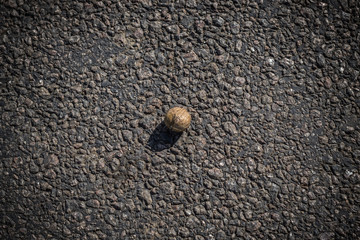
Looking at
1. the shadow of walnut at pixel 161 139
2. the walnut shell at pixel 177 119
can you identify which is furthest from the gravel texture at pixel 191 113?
the walnut shell at pixel 177 119

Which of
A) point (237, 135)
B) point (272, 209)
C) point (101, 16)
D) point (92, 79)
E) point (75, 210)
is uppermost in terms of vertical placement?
point (101, 16)

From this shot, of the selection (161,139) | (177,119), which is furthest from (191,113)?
(161,139)

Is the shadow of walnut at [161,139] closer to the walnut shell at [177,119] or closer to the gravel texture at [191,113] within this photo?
the gravel texture at [191,113]

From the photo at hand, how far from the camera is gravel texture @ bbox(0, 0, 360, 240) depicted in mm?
3279

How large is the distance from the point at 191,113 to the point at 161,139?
481 mm

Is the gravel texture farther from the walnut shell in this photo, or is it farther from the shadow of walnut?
the walnut shell

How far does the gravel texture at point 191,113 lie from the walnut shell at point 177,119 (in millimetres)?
190

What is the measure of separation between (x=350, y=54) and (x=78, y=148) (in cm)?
358

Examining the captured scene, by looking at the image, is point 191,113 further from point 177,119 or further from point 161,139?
point 161,139

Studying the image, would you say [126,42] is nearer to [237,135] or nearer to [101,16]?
[101,16]

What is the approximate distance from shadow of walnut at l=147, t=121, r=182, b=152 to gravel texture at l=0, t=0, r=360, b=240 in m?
0.01

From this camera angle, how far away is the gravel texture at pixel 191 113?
328cm

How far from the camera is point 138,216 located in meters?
3.27

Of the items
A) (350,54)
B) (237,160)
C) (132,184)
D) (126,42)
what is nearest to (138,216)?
(132,184)
